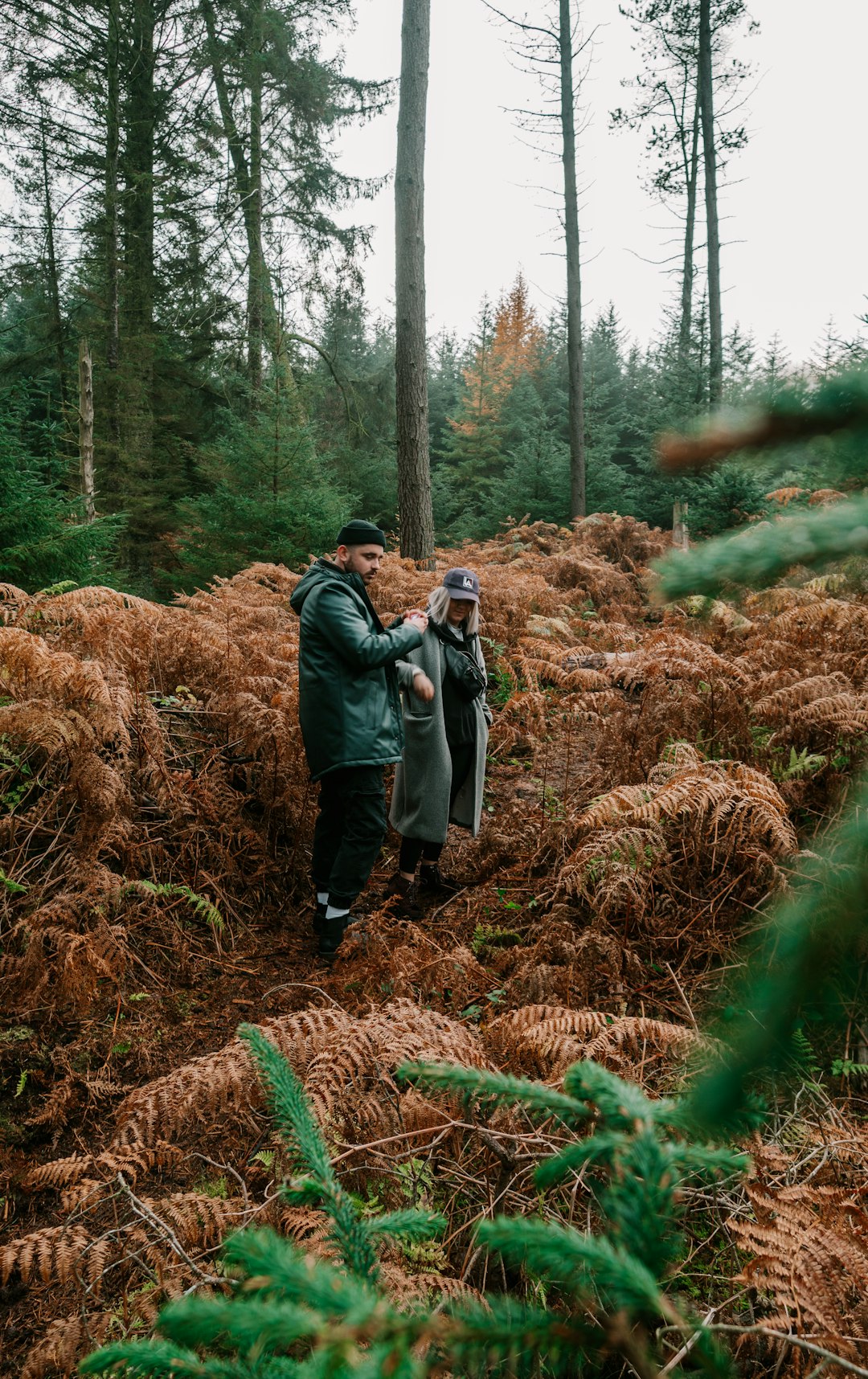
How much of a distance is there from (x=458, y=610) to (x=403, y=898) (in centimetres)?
188

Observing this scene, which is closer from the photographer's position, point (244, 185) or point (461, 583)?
point (461, 583)

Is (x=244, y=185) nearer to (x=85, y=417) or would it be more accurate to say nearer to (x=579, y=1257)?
(x=85, y=417)

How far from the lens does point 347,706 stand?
13.2 feet

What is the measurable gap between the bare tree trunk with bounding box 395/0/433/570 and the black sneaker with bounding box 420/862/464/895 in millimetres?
4942

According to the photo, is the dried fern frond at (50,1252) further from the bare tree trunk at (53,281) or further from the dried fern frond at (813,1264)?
the bare tree trunk at (53,281)

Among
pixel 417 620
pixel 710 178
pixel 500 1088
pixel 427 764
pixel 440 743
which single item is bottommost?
pixel 427 764

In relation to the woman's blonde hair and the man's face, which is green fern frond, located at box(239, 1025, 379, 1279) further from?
the woman's blonde hair

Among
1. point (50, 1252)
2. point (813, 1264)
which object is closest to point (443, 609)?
point (50, 1252)

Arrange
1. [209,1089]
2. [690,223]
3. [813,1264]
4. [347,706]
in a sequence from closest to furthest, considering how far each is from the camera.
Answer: [813,1264] → [209,1089] → [347,706] → [690,223]

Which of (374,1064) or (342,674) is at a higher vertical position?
(342,674)

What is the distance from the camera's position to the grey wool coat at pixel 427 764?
→ 14.9 feet

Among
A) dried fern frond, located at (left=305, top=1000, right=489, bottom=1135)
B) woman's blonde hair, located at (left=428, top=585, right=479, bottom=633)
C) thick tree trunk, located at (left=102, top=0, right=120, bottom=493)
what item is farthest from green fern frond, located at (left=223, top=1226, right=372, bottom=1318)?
thick tree trunk, located at (left=102, top=0, right=120, bottom=493)

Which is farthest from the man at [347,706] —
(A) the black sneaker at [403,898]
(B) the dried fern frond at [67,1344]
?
(B) the dried fern frond at [67,1344]

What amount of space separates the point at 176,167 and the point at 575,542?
1358 cm
